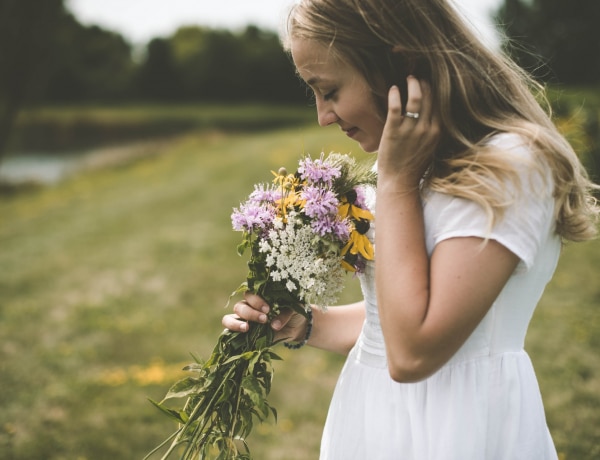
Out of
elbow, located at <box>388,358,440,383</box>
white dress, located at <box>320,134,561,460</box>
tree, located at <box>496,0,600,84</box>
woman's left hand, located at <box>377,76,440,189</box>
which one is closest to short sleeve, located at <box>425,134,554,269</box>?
white dress, located at <box>320,134,561,460</box>

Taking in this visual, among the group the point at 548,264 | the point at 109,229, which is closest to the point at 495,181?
the point at 548,264

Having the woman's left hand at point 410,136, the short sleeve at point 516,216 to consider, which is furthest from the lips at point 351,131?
the short sleeve at point 516,216

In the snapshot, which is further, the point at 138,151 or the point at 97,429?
the point at 138,151

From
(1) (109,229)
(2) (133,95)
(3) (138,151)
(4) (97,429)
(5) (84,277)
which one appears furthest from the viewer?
(2) (133,95)

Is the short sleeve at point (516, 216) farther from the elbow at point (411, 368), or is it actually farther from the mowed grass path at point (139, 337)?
the mowed grass path at point (139, 337)

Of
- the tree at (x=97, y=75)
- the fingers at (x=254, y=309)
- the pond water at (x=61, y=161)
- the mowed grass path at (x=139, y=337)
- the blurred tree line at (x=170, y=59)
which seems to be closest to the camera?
the fingers at (x=254, y=309)

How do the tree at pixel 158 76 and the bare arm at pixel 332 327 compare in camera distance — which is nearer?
the bare arm at pixel 332 327

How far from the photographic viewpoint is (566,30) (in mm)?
40719

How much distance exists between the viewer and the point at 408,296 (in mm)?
1277

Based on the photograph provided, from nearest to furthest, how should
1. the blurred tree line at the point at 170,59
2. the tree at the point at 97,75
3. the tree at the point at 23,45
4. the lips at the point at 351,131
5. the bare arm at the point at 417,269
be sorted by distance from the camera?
the bare arm at the point at 417,269
the lips at the point at 351,131
the tree at the point at 23,45
the blurred tree line at the point at 170,59
the tree at the point at 97,75

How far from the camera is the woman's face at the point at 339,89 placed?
1.52 meters

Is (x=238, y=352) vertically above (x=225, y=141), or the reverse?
(x=225, y=141)

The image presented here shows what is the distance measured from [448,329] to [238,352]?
84cm

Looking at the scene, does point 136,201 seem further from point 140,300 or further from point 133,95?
point 133,95
